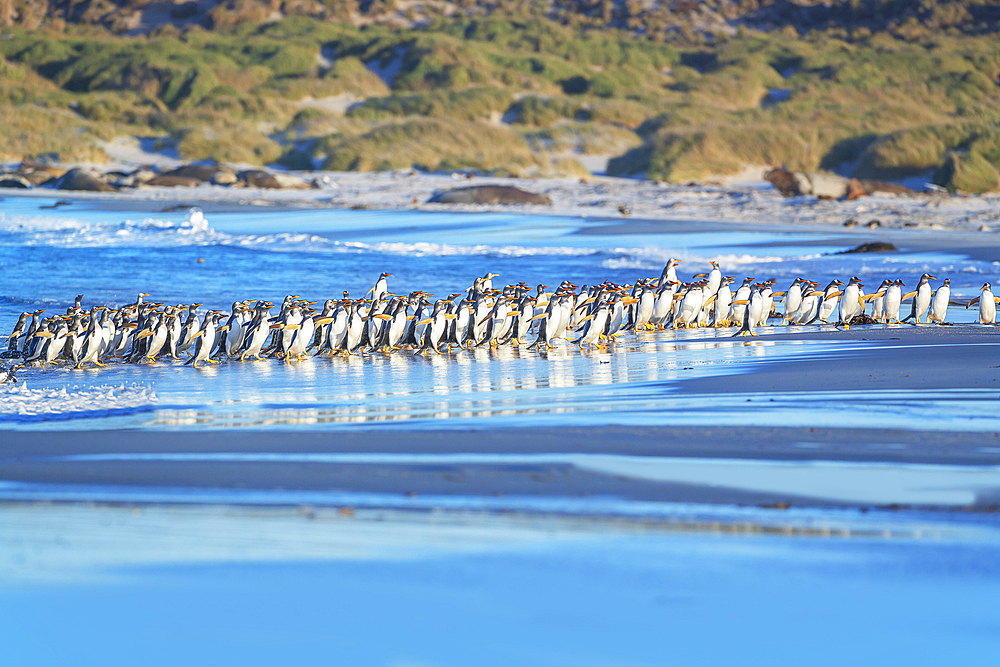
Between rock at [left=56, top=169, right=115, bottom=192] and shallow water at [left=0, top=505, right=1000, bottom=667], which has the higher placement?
rock at [left=56, top=169, right=115, bottom=192]

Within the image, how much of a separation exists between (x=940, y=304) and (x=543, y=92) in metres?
36.4

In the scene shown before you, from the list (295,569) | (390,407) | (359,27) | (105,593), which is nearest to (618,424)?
(390,407)

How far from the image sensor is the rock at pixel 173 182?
1111 inches

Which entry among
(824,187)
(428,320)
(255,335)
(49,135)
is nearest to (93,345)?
(255,335)

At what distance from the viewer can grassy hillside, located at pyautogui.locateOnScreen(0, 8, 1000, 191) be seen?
1211 inches

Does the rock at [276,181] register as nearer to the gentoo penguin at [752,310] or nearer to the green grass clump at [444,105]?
the green grass clump at [444,105]

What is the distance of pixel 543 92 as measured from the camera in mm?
44312

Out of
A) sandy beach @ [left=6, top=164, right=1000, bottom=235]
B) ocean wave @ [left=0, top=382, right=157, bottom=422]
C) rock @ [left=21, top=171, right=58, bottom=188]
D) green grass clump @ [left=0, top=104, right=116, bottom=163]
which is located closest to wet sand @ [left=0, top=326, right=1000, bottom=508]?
ocean wave @ [left=0, top=382, right=157, bottom=422]

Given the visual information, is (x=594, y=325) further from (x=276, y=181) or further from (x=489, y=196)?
(x=276, y=181)

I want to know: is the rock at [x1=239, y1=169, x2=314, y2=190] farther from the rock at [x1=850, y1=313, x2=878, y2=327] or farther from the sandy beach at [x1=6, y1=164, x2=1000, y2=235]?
the rock at [x1=850, y1=313, x2=878, y2=327]

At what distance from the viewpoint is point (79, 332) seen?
25.4ft

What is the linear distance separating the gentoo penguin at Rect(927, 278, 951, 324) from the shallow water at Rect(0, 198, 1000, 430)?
312mm

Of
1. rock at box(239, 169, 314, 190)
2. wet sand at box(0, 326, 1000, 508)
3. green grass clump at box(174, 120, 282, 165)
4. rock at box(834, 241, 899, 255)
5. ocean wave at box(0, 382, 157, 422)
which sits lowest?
wet sand at box(0, 326, 1000, 508)

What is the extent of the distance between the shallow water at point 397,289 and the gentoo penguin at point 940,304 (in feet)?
1.02
